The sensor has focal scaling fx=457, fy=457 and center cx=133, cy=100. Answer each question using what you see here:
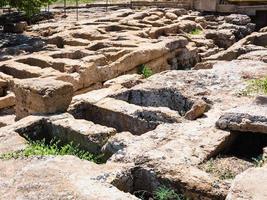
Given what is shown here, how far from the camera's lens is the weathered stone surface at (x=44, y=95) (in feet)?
25.8

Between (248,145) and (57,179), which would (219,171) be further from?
(57,179)

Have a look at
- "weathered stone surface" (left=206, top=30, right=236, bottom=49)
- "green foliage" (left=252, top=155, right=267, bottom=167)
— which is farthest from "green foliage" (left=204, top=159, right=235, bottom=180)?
"weathered stone surface" (left=206, top=30, right=236, bottom=49)

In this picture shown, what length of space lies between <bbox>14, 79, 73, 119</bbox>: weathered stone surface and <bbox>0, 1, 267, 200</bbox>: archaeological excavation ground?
0.7 inches

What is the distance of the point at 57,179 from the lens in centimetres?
543

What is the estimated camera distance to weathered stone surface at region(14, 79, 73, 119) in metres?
7.87

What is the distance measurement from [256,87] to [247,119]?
2.70 m

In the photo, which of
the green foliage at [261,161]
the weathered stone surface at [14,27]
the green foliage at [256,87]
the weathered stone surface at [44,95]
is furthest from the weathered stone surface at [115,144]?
the weathered stone surface at [14,27]

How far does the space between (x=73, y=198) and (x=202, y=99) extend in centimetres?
445

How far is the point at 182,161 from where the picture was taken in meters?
6.12

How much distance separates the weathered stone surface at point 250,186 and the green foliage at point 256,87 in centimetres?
399

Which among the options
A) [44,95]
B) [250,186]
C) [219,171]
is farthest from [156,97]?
[250,186]

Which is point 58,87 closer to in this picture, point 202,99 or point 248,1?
point 202,99

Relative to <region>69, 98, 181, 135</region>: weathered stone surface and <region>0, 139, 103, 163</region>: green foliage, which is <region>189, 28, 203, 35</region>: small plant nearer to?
<region>69, 98, 181, 135</region>: weathered stone surface

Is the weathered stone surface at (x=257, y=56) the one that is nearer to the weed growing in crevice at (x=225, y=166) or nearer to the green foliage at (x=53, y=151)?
the weed growing in crevice at (x=225, y=166)
